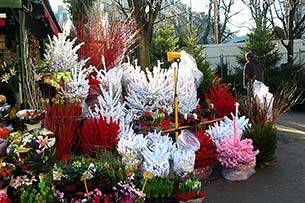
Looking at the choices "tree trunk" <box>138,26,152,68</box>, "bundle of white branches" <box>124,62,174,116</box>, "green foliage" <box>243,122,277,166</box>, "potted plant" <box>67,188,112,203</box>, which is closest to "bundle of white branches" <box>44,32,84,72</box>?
"bundle of white branches" <box>124,62,174,116</box>

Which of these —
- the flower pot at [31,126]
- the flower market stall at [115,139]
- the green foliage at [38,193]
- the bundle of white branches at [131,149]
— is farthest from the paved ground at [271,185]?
the flower pot at [31,126]

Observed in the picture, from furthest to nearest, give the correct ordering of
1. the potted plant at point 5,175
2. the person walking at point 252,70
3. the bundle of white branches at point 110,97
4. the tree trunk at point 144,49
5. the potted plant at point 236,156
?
the tree trunk at point 144,49, the person walking at point 252,70, the bundle of white branches at point 110,97, the potted plant at point 236,156, the potted plant at point 5,175

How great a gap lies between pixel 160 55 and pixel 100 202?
10234 millimetres

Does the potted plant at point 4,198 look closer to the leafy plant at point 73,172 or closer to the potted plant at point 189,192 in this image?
the leafy plant at point 73,172

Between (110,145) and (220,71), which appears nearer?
(110,145)

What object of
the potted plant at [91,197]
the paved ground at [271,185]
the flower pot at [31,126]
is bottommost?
the paved ground at [271,185]

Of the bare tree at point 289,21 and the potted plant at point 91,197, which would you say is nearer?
the potted plant at point 91,197

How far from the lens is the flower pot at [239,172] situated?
598cm

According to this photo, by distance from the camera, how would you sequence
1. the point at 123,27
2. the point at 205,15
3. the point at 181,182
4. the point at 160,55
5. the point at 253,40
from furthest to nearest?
1. the point at 205,15
2. the point at 253,40
3. the point at 160,55
4. the point at 123,27
5. the point at 181,182

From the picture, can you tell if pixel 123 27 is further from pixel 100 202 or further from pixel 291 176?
pixel 100 202

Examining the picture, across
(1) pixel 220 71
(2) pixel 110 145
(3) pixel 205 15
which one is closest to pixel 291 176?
(2) pixel 110 145

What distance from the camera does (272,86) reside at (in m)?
14.6

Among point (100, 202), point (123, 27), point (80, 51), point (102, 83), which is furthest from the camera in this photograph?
point (123, 27)

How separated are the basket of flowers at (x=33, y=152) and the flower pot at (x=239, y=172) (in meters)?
2.84
